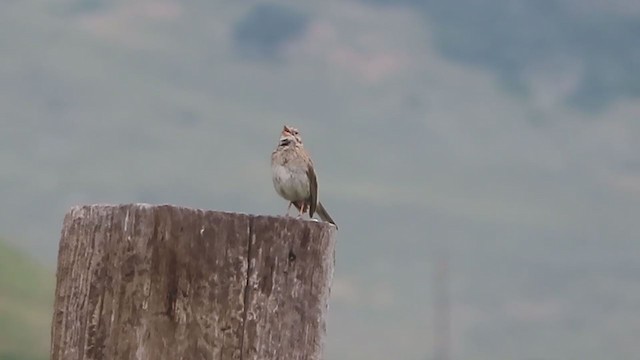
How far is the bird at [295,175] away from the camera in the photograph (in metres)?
8.55

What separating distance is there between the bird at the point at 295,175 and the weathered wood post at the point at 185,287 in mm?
4593

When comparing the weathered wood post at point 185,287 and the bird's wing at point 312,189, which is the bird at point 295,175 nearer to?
the bird's wing at point 312,189

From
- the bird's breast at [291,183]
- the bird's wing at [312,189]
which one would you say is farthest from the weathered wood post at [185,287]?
the bird's breast at [291,183]

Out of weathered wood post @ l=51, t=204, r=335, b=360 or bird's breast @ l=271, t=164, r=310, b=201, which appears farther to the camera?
bird's breast @ l=271, t=164, r=310, b=201

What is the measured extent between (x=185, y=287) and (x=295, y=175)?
198 inches

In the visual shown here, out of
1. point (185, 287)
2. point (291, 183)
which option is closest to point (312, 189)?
point (291, 183)

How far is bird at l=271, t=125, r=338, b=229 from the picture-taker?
855 cm

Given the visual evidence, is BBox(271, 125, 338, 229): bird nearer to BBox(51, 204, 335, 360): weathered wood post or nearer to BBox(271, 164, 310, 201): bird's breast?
BBox(271, 164, 310, 201): bird's breast

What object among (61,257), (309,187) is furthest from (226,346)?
(309,187)

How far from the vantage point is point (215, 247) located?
3.75m

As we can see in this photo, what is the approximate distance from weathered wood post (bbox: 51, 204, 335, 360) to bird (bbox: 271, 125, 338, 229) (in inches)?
181

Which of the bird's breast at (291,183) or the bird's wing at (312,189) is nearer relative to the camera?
the bird's wing at (312,189)

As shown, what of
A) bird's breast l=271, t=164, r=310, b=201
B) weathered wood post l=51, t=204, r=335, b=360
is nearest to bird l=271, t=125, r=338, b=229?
bird's breast l=271, t=164, r=310, b=201

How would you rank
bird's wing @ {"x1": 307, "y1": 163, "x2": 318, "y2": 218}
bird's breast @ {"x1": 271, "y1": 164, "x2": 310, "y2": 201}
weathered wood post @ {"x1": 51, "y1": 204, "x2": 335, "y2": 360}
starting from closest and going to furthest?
weathered wood post @ {"x1": 51, "y1": 204, "x2": 335, "y2": 360}, bird's wing @ {"x1": 307, "y1": 163, "x2": 318, "y2": 218}, bird's breast @ {"x1": 271, "y1": 164, "x2": 310, "y2": 201}
